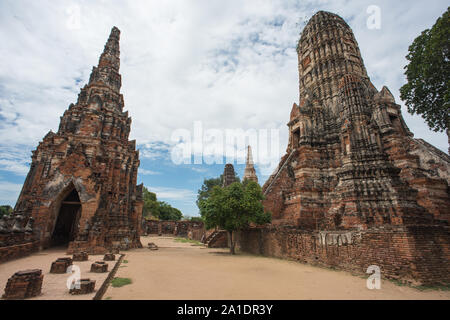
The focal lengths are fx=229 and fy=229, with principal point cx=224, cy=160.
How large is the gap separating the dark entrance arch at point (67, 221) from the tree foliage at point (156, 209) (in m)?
30.1

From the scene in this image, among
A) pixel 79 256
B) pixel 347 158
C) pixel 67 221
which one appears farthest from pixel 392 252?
pixel 67 221

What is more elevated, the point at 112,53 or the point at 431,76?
the point at 112,53

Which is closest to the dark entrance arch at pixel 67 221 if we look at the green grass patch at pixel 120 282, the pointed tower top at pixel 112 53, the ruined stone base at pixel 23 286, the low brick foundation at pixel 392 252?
the pointed tower top at pixel 112 53

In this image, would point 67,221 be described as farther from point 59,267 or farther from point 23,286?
point 23,286

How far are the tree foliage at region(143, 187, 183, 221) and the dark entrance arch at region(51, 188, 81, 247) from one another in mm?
30112

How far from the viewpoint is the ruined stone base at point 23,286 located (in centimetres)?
417

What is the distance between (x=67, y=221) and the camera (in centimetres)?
1628

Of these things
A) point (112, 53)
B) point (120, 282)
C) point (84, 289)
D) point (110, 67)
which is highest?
point (112, 53)

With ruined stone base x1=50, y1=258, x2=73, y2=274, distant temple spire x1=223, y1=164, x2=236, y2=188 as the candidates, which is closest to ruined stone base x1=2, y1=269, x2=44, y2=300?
ruined stone base x1=50, y1=258, x2=73, y2=274

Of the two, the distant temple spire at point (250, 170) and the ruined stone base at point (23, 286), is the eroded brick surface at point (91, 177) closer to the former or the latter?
the ruined stone base at point (23, 286)

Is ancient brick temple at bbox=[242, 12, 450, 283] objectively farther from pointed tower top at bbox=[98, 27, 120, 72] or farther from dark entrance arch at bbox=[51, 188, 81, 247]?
pointed tower top at bbox=[98, 27, 120, 72]

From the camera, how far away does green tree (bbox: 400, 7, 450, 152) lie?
1115 cm

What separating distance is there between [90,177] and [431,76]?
1970 centimetres
